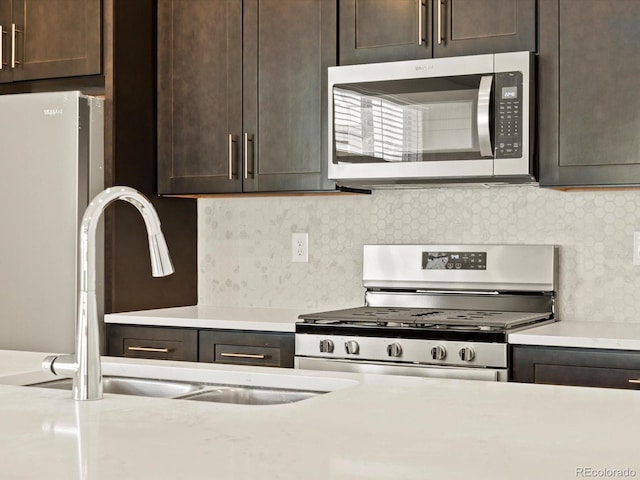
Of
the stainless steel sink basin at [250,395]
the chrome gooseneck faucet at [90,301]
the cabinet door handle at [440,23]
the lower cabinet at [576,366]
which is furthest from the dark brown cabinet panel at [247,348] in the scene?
the chrome gooseneck faucet at [90,301]

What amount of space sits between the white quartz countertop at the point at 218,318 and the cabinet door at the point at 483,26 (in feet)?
3.79

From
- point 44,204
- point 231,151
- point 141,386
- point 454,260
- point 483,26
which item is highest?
point 483,26

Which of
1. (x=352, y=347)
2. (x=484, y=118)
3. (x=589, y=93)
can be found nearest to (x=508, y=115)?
(x=484, y=118)

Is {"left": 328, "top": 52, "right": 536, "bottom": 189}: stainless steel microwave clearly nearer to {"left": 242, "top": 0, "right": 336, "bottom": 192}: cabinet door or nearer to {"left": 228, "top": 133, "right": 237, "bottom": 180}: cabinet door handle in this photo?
{"left": 242, "top": 0, "right": 336, "bottom": 192}: cabinet door

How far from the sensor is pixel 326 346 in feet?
10.1

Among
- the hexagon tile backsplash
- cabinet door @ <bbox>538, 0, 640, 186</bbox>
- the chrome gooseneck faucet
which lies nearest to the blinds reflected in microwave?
cabinet door @ <bbox>538, 0, 640, 186</bbox>

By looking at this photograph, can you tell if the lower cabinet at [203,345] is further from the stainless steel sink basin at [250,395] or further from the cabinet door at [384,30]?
the stainless steel sink basin at [250,395]

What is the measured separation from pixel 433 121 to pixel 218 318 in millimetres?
1098

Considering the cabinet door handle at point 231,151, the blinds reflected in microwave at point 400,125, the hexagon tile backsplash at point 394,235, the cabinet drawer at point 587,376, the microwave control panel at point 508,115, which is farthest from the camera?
the cabinet door handle at point 231,151

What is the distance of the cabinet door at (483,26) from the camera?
3094mm

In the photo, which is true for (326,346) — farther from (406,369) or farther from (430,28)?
(430,28)

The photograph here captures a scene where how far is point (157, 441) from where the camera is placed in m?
1.26

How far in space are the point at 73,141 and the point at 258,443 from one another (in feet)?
8.29

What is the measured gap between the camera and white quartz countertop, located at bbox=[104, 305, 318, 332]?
3.24 metres
